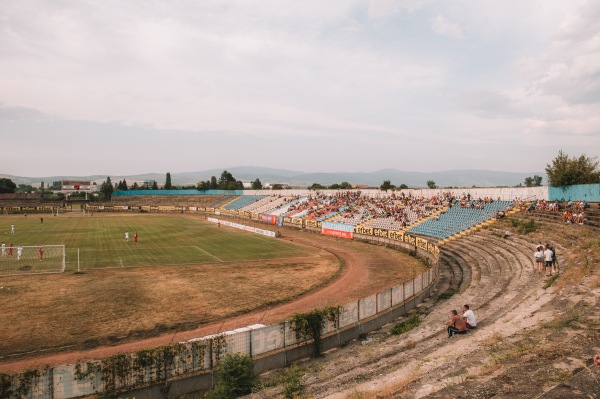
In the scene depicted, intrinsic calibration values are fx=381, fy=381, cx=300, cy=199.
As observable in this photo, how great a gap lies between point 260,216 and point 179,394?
237ft

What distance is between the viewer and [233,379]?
12.3 meters

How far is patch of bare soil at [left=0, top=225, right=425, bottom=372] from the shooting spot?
57.5 feet

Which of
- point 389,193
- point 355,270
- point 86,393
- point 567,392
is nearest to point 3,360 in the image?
point 86,393

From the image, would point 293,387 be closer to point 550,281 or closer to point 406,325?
point 406,325

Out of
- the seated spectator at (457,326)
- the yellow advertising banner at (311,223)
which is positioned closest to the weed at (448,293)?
the seated spectator at (457,326)

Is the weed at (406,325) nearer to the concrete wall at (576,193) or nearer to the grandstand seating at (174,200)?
the concrete wall at (576,193)

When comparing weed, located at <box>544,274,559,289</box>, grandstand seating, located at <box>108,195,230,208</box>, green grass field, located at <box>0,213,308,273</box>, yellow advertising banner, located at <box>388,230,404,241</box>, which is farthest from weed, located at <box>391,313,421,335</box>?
grandstand seating, located at <box>108,195,230,208</box>

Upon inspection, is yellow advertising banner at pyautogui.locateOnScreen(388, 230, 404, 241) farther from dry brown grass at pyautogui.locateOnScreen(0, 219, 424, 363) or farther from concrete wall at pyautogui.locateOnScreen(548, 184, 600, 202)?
concrete wall at pyautogui.locateOnScreen(548, 184, 600, 202)

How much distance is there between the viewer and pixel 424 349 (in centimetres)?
1405

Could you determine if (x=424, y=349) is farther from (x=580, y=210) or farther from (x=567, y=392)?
(x=580, y=210)

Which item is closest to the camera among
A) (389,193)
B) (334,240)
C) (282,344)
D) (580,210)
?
(282,344)

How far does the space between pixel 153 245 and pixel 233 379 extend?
1533 inches

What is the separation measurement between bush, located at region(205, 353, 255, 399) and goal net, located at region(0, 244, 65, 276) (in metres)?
25.8

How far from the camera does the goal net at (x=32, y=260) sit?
105ft
